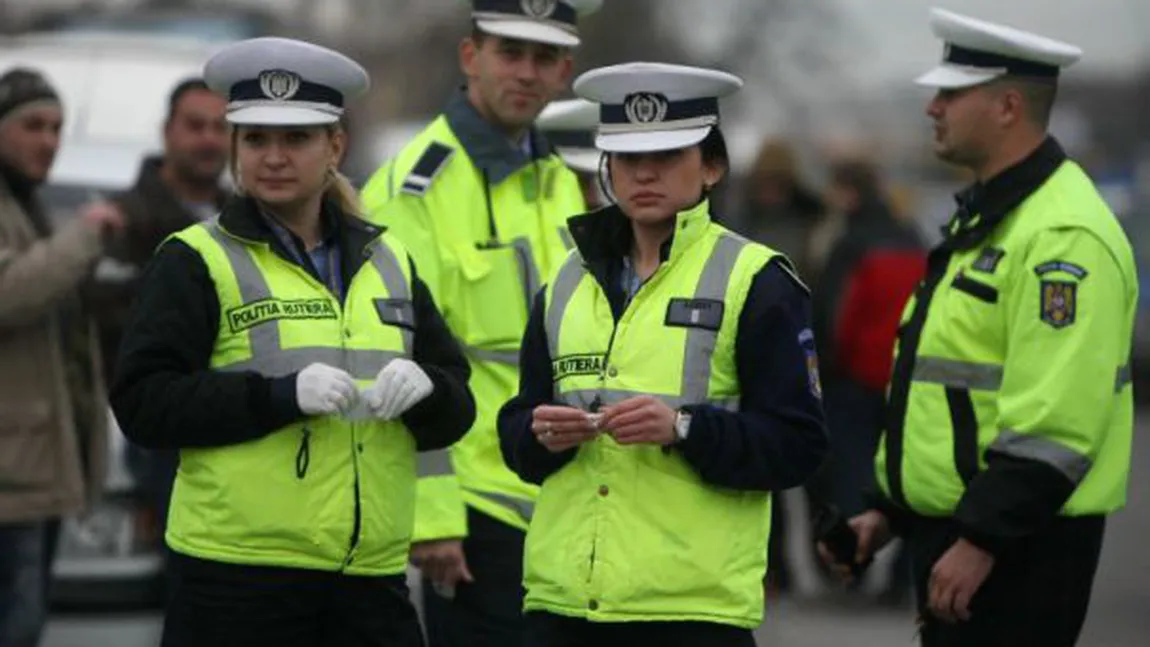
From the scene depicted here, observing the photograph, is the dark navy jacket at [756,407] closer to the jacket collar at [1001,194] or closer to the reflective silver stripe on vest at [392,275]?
the reflective silver stripe on vest at [392,275]

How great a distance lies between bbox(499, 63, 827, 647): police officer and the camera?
5.62 m

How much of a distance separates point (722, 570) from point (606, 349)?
0.53 m

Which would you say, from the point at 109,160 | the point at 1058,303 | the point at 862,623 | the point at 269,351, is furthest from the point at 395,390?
the point at 862,623

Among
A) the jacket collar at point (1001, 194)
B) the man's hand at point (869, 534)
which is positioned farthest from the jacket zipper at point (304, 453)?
the jacket collar at point (1001, 194)

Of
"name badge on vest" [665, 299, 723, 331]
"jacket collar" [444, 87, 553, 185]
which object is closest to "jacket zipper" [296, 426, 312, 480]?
"name badge on vest" [665, 299, 723, 331]

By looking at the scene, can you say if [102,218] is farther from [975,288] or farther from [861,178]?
[861,178]

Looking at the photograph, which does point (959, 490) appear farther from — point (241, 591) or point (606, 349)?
point (241, 591)

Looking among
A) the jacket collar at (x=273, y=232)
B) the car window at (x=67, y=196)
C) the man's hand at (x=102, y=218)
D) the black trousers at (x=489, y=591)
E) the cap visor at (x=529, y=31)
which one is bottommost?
the black trousers at (x=489, y=591)

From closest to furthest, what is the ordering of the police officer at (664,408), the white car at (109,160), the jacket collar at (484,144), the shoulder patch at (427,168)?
1. the police officer at (664,408)
2. the shoulder patch at (427,168)
3. the jacket collar at (484,144)
4. the white car at (109,160)

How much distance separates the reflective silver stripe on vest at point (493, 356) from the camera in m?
7.09

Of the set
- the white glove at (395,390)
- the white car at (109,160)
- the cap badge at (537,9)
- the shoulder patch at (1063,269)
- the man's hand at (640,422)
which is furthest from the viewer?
the white car at (109,160)

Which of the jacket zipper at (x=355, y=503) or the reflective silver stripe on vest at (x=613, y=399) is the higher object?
the reflective silver stripe on vest at (x=613, y=399)

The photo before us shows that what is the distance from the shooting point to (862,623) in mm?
12469

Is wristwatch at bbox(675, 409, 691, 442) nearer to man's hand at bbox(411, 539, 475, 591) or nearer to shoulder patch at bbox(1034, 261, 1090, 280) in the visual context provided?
shoulder patch at bbox(1034, 261, 1090, 280)
